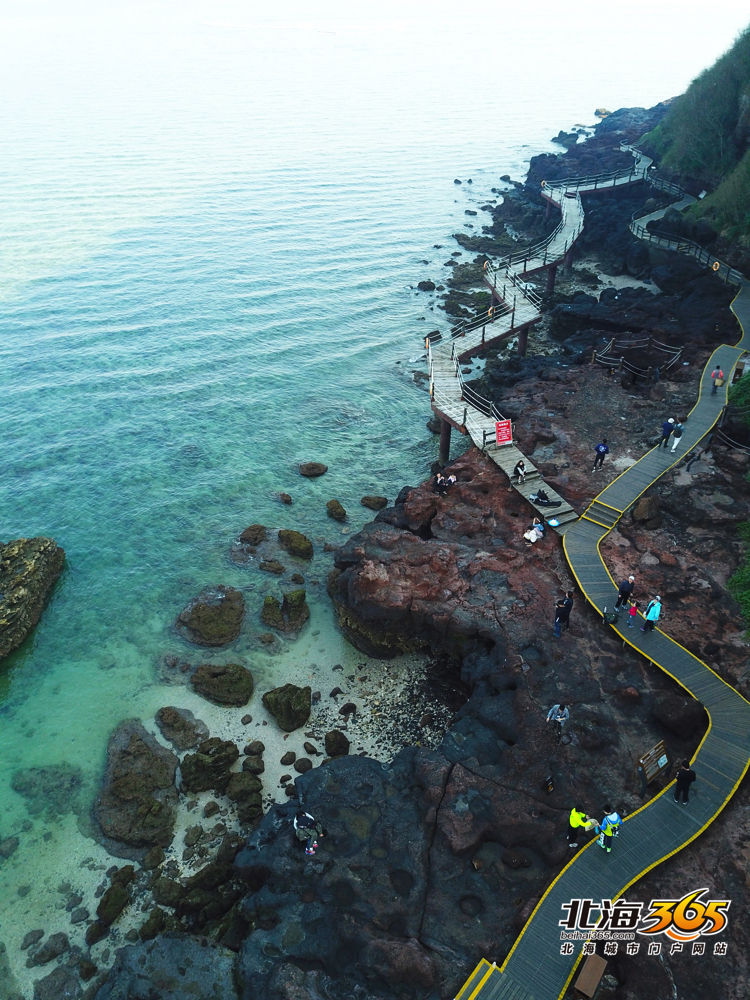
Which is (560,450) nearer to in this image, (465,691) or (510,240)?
(465,691)

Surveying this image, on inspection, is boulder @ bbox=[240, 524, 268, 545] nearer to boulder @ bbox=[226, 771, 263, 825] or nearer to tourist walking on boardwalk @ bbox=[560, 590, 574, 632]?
boulder @ bbox=[226, 771, 263, 825]

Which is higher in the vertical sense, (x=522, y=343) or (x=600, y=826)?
(x=522, y=343)

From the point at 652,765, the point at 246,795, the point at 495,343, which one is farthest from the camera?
the point at 495,343

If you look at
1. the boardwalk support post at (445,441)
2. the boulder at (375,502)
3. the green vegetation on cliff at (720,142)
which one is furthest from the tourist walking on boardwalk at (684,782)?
the green vegetation on cliff at (720,142)

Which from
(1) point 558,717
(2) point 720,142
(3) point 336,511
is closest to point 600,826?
(1) point 558,717

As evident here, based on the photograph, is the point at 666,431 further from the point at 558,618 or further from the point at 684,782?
the point at 684,782

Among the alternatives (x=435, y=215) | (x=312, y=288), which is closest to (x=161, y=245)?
(x=312, y=288)

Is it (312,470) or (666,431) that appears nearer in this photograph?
(666,431)
